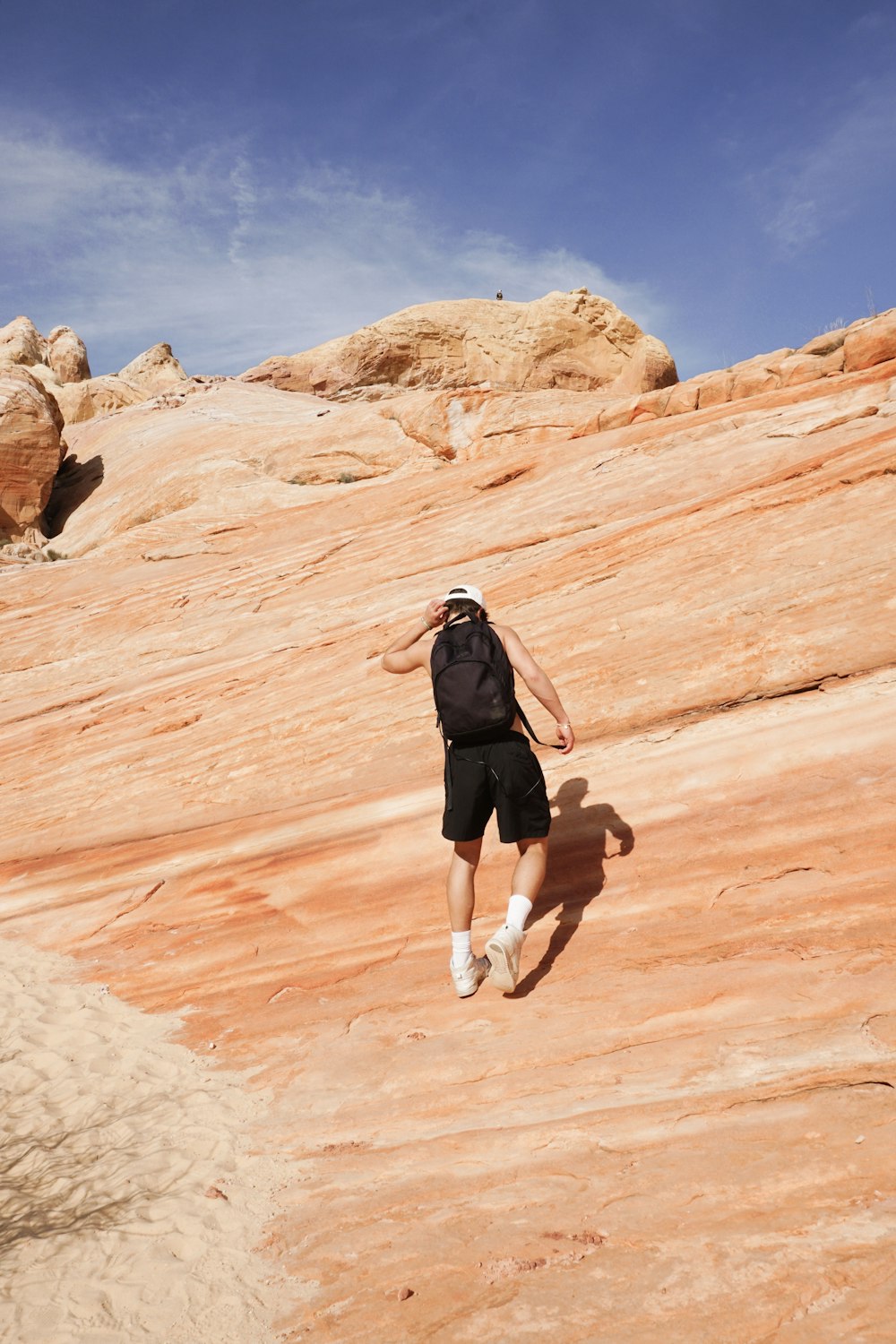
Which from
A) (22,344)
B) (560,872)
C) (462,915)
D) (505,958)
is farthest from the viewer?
(22,344)

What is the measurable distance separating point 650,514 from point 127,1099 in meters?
6.79

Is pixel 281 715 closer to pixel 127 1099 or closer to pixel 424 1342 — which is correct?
pixel 127 1099

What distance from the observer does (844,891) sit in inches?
Result: 177

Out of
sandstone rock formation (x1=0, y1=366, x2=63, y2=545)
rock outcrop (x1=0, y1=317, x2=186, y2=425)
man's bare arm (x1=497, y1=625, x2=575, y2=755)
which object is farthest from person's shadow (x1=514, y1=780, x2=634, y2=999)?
rock outcrop (x1=0, y1=317, x2=186, y2=425)

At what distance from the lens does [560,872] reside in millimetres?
5566

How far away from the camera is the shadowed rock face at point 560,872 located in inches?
114

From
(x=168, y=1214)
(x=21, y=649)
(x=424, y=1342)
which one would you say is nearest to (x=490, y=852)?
(x=168, y=1214)

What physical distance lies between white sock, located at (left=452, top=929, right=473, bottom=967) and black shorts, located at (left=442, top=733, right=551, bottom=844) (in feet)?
1.61

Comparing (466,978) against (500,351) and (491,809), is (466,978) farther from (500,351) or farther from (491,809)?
(500,351)

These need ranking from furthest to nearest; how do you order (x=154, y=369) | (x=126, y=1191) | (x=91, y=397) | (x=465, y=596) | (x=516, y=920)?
(x=154, y=369), (x=91, y=397), (x=465, y=596), (x=516, y=920), (x=126, y=1191)

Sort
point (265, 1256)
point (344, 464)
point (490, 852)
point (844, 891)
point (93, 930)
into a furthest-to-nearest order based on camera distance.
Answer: point (344, 464) → point (93, 930) → point (490, 852) → point (844, 891) → point (265, 1256)

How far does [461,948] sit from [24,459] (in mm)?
21350

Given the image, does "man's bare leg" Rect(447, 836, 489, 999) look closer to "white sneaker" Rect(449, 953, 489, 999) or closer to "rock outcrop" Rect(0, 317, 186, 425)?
"white sneaker" Rect(449, 953, 489, 999)

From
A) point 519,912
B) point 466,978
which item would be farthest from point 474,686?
point 466,978
